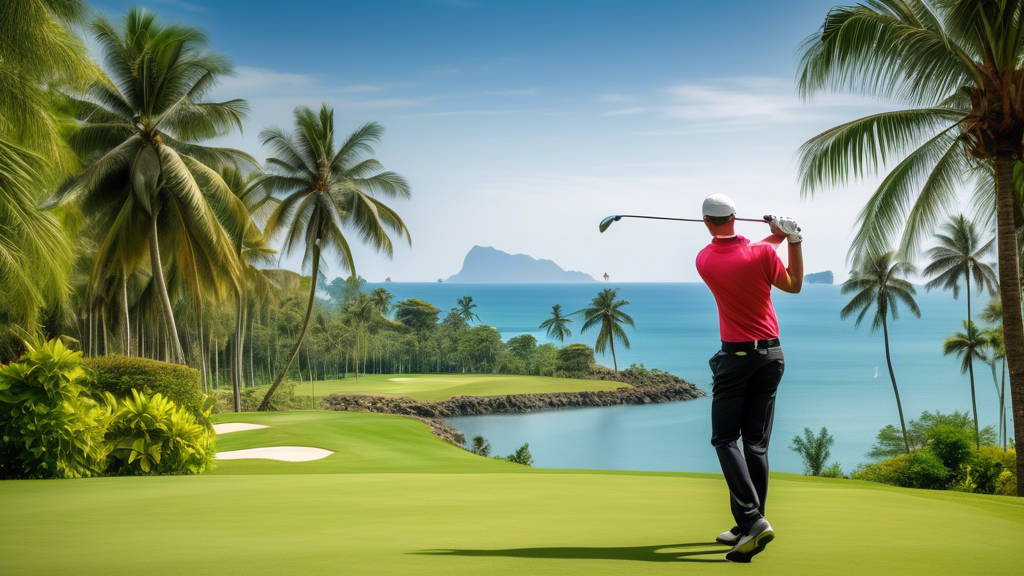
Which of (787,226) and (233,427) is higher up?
(787,226)

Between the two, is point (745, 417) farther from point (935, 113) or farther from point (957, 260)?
point (957, 260)

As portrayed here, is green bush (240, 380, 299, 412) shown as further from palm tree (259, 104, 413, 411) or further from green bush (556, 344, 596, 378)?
green bush (556, 344, 596, 378)

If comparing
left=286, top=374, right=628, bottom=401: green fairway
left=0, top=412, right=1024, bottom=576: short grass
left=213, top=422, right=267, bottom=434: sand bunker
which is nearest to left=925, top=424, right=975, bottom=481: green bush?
left=0, top=412, right=1024, bottom=576: short grass

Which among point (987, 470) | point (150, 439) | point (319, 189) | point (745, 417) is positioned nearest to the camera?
point (745, 417)

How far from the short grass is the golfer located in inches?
18.0

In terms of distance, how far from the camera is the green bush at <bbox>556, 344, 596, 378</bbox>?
90.8 metres

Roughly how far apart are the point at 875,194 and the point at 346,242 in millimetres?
24035

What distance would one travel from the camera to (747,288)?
4.77 m

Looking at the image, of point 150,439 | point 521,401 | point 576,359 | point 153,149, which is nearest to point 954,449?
point 150,439

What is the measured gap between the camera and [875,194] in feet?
47.6

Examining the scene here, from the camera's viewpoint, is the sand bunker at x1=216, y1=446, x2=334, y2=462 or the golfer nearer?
the golfer

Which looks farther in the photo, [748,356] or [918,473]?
[918,473]

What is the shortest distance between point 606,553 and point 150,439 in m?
9.36

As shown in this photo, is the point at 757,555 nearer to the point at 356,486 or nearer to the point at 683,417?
the point at 356,486
